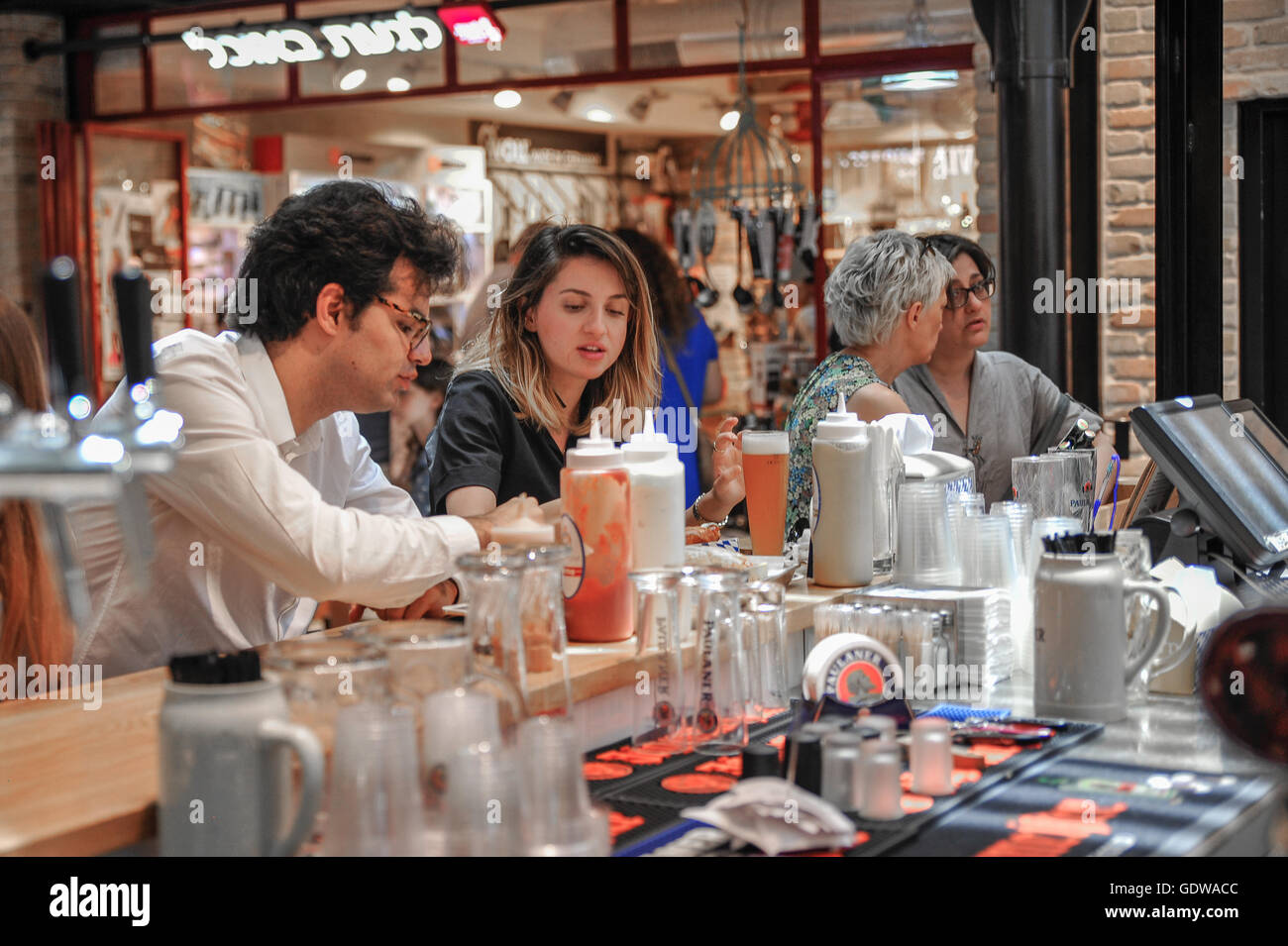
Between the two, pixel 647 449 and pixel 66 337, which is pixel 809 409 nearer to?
pixel 647 449

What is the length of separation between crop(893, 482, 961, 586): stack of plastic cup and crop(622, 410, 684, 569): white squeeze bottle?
1.33 feet

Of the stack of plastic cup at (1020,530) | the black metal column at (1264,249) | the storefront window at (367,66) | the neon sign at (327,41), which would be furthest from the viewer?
the storefront window at (367,66)

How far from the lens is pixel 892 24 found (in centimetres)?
620

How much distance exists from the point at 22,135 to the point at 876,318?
6055mm

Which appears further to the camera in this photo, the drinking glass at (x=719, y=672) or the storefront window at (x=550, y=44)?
the storefront window at (x=550, y=44)

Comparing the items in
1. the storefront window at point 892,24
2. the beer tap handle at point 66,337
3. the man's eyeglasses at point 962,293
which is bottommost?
the beer tap handle at point 66,337

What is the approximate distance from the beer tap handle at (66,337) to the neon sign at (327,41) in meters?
6.15

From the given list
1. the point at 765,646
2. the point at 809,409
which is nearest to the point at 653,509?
the point at 765,646

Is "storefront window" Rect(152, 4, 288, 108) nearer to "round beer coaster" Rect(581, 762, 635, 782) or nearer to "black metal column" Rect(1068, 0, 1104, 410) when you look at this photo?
"black metal column" Rect(1068, 0, 1104, 410)

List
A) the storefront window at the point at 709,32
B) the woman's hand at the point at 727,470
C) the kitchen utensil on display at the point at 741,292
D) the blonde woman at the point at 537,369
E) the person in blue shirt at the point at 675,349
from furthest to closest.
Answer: the kitchen utensil on display at the point at 741,292 < the storefront window at the point at 709,32 < the person in blue shirt at the point at 675,349 < the blonde woman at the point at 537,369 < the woman's hand at the point at 727,470

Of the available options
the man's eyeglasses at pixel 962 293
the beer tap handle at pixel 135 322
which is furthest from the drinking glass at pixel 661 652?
the man's eyeglasses at pixel 962 293

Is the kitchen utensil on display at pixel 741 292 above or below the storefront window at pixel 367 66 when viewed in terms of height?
below

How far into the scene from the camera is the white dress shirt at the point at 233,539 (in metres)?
1.98

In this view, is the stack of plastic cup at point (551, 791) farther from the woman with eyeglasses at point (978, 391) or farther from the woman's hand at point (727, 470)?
the woman with eyeglasses at point (978, 391)
